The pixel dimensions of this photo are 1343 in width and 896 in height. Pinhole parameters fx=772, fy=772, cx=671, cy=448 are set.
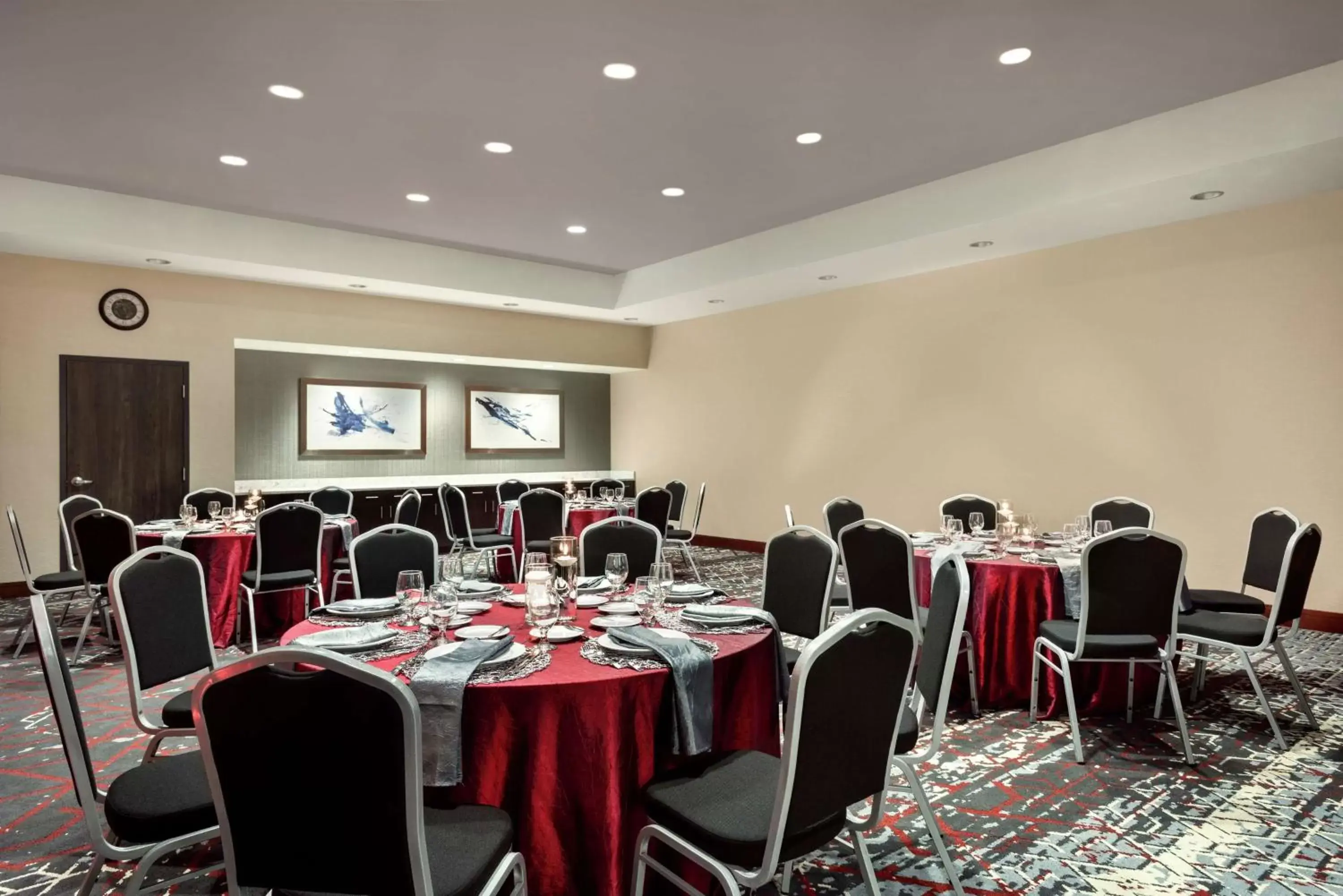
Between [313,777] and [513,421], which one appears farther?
[513,421]

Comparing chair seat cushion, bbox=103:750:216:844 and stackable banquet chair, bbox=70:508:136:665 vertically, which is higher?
stackable banquet chair, bbox=70:508:136:665

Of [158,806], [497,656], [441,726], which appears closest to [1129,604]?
[497,656]

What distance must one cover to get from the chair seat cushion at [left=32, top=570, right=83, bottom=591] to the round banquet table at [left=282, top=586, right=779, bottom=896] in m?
4.70

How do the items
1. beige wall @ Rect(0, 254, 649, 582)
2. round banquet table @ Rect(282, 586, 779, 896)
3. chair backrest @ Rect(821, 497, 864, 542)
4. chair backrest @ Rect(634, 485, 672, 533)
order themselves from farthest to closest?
beige wall @ Rect(0, 254, 649, 582) < chair backrest @ Rect(634, 485, 672, 533) < chair backrest @ Rect(821, 497, 864, 542) < round banquet table @ Rect(282, 586, 779, 896)

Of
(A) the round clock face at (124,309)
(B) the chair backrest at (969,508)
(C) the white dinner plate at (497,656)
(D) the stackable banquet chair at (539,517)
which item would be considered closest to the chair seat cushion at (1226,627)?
(B) the chair backrest at (969,508)

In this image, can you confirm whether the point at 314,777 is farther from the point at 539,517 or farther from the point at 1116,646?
the point at 539,517

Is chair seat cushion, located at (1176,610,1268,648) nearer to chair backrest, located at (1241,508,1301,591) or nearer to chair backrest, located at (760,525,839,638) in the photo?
chair backrest, located at (1241,508,1301,591)

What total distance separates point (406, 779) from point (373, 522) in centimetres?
879

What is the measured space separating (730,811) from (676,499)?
7.36 metres

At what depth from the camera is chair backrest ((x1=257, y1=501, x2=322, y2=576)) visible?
512cm

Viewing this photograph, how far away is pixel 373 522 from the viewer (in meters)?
9.65

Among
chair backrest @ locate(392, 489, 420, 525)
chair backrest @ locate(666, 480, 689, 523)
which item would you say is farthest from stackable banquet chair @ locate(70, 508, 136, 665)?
chair backrest @ locate(666, 480, 689, 523)

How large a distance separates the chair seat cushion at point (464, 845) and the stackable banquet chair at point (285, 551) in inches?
150

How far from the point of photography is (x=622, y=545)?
4098 mm
